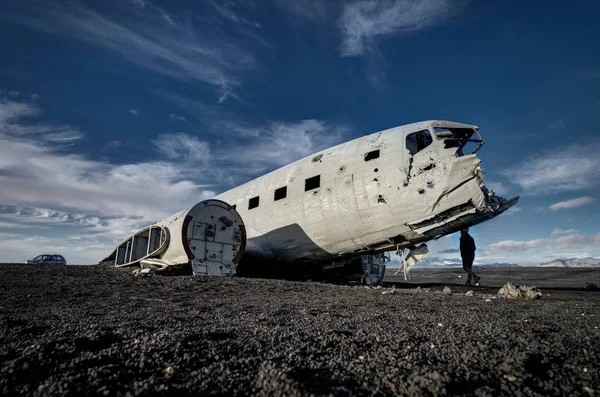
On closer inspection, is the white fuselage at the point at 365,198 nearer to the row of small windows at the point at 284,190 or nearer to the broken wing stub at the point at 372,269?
the row of small windows at the point at 284,190

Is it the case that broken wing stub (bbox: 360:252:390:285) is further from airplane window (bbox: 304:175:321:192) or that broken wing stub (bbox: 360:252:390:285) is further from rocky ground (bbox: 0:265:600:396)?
rocky ground (bbox: 0:265:600:396)

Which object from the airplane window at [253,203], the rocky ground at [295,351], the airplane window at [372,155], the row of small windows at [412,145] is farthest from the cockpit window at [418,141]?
the airplane window at [253,203]

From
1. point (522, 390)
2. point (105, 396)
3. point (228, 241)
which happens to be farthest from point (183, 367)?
point (228, 241)

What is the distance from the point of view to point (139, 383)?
2.14 m

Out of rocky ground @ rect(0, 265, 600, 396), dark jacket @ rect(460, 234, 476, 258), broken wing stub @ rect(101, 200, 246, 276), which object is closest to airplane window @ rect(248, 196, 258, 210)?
broken wing stub @ rect(101, 200, 246, 276)

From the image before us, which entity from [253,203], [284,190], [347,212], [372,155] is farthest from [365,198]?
[253,203]

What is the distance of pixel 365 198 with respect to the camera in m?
10.2

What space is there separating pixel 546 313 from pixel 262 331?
5.02 m

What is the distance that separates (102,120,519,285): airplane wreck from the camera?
9227 mm

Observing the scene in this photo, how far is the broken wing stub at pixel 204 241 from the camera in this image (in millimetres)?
11258

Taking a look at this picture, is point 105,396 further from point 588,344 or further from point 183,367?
point 588,344

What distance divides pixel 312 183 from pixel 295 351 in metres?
9.14

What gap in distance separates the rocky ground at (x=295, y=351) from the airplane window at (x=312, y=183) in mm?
6461

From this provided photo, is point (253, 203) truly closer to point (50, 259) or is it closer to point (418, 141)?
point (418, 141)
